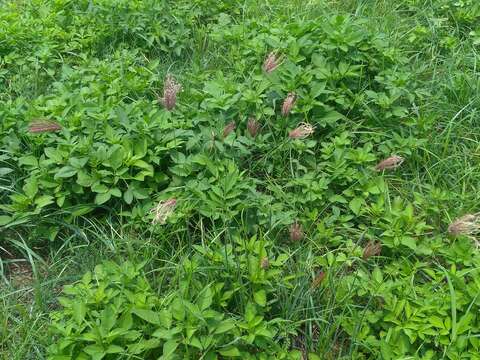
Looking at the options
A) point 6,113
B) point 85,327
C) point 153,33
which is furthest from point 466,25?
point 85,327

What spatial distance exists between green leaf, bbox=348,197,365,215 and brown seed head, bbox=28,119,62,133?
1.51 metres

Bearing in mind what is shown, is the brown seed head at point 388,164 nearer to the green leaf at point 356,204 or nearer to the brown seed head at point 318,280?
the green leaf at point 356,204

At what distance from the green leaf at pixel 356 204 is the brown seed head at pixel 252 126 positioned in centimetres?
65

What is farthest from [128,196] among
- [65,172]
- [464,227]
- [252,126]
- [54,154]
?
[464,227]

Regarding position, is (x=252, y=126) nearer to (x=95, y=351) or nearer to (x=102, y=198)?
(x=102, y=198)

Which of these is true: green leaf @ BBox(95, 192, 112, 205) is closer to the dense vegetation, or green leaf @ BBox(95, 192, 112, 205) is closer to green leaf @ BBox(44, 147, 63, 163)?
the dense vegetation

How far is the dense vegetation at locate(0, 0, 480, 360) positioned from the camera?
8.36 feet

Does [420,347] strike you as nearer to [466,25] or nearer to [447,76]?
[447,76]

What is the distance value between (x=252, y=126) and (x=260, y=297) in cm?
112

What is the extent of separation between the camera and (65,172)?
3062 mm

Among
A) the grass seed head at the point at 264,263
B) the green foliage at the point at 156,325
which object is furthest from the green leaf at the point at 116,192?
the grass seed head at the point at 264,263

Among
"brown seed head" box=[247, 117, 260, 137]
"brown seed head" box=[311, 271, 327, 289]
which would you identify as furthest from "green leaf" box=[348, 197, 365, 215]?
"brown seed head" box=[247, 117, 260, 137]

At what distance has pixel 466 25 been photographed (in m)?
4.68

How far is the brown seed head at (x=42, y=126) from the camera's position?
119 inches
